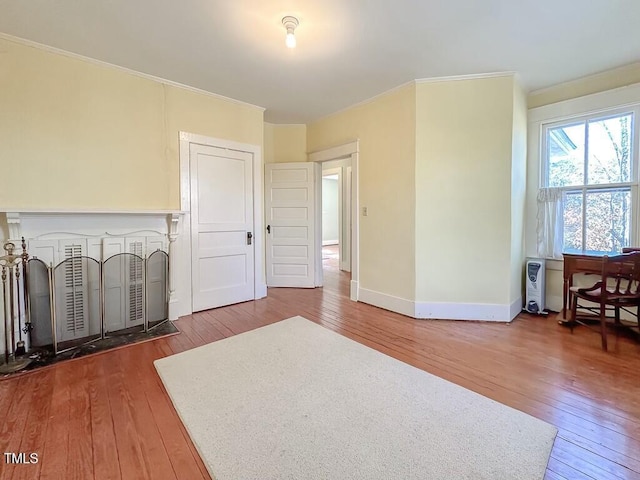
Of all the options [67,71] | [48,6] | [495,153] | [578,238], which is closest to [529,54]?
[495,153]

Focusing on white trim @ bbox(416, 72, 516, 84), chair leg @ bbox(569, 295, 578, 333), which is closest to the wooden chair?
chair leg @ bbox(569, 295, 578, 333)

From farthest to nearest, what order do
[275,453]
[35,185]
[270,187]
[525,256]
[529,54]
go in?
[270,187] < [525,256] < [529,54] < [35,185] < [275,453]

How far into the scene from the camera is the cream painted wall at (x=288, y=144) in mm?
4992

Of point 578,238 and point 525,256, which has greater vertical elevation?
point 578,238

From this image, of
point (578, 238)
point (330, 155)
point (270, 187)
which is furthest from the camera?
point (270, 187)

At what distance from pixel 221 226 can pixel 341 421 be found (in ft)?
9.24

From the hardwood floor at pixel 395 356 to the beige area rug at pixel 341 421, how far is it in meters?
0.11

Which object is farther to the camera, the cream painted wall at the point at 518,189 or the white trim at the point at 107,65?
the cream painted wall at the point at 518,189

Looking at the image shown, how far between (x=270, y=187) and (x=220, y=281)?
176cm

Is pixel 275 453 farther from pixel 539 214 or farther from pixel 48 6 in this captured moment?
pixel 539 214

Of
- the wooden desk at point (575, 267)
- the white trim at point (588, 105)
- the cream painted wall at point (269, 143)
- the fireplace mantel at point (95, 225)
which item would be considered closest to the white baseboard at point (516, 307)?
the wooden desk at point (575, 267)

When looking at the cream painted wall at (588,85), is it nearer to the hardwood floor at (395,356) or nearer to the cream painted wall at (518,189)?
the cream painted wall at (518,189)

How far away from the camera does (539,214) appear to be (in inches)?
145

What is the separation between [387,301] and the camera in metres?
3.80
